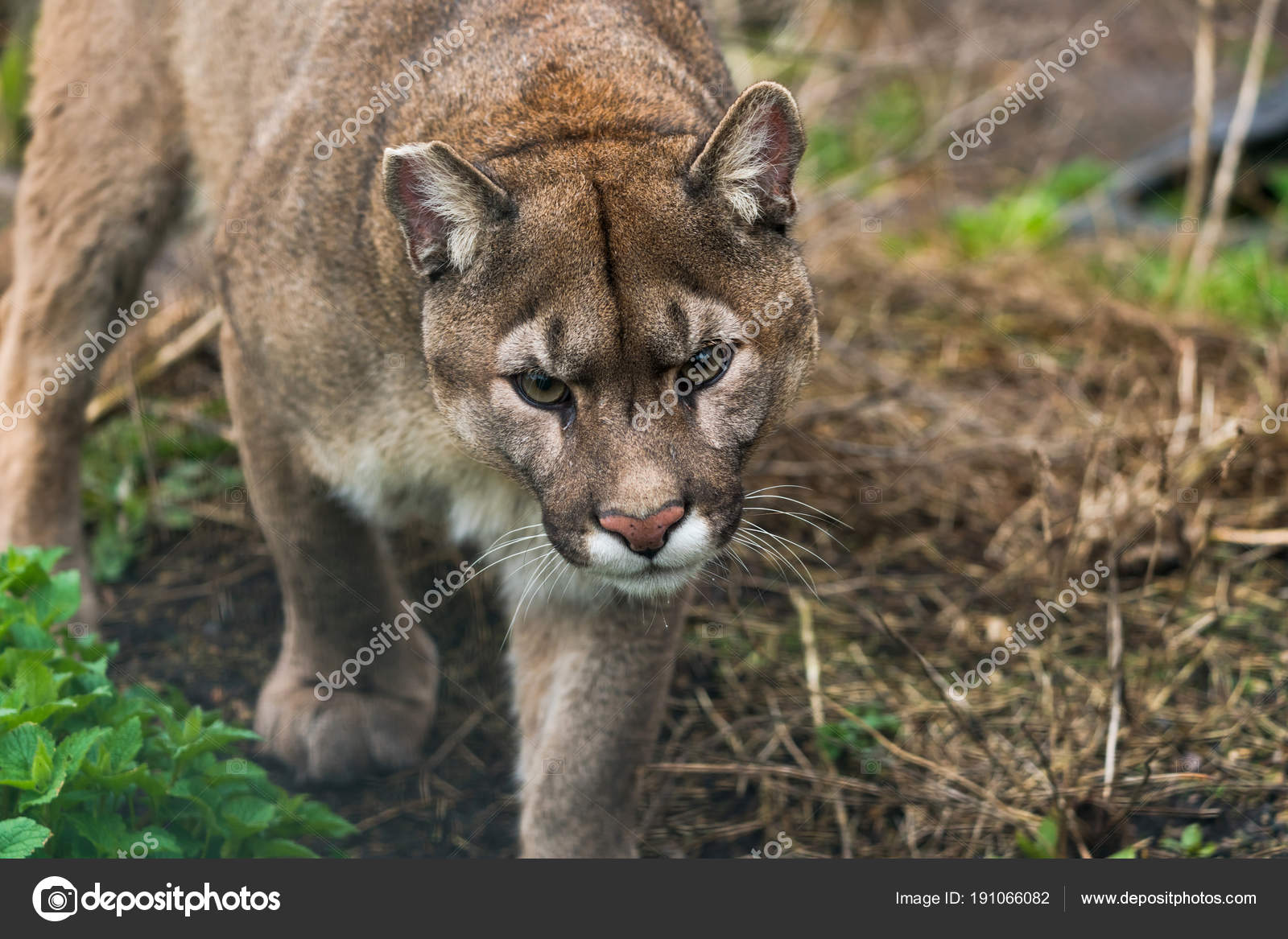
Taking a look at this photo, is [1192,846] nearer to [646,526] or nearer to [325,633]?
[646,526]

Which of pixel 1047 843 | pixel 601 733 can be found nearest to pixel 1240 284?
pixel 1047 843

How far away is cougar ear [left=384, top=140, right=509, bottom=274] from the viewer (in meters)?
3.37

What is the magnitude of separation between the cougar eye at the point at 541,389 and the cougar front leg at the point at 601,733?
92 centimetres

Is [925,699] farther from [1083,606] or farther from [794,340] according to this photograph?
[794,340]

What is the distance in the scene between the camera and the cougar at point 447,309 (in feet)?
11.2

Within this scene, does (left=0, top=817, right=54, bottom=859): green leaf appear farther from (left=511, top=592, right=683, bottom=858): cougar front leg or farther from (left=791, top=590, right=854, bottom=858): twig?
(left=791, top=590, right=854, bottom=858): twig

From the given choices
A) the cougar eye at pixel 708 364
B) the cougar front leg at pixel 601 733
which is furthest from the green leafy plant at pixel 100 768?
the cougar eye at pixel 708 364

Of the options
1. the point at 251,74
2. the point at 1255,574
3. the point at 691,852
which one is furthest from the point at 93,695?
the point at 1255,574

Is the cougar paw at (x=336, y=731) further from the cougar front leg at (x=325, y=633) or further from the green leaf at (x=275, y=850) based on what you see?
the green leaf at (x=275, y=850)

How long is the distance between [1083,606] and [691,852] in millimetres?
2088

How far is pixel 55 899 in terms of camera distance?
3.00 metres

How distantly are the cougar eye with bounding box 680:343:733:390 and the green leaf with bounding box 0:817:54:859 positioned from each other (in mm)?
1861

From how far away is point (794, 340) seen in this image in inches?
149

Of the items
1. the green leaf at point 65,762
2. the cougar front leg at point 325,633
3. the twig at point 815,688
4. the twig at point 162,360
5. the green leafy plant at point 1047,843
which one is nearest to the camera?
the green leaf at point 65,762
